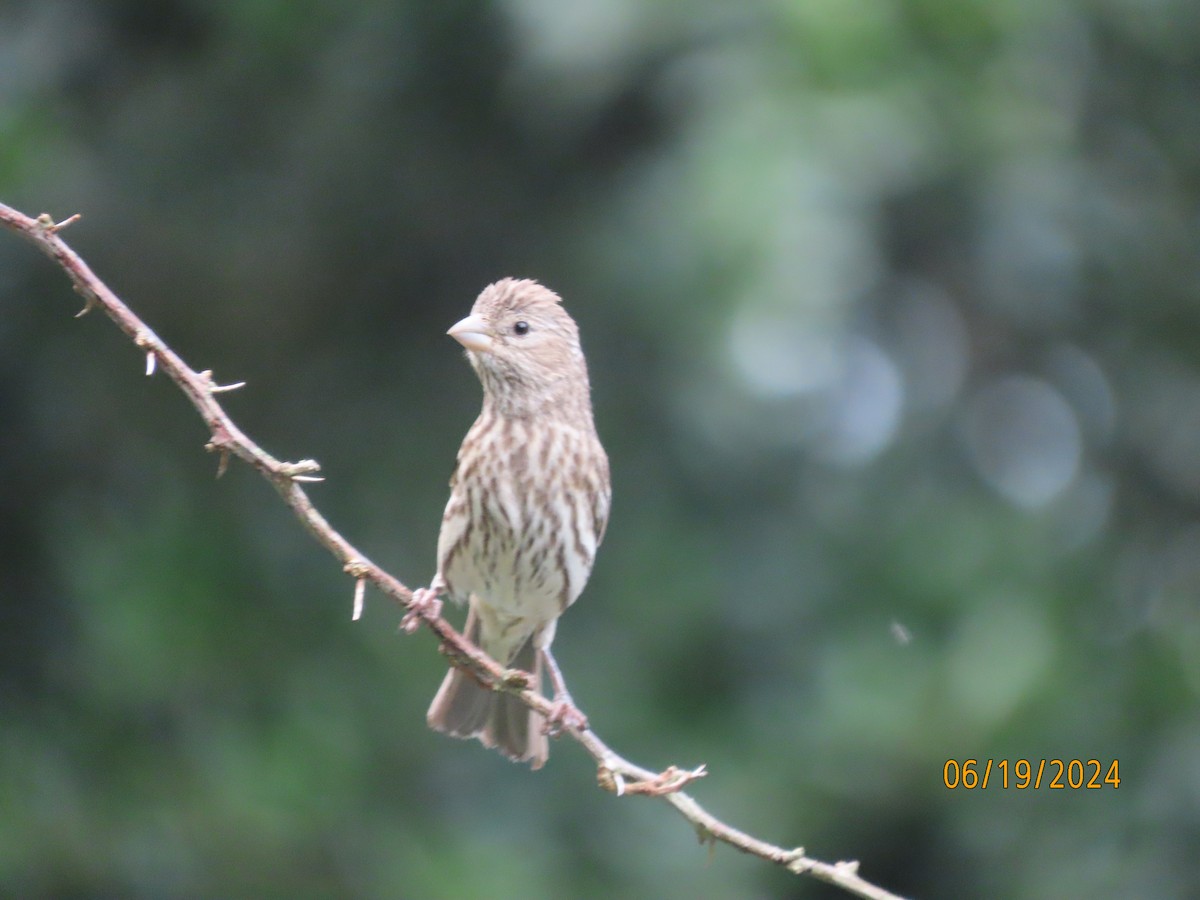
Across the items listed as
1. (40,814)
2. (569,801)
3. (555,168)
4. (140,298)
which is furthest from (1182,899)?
(140,298)

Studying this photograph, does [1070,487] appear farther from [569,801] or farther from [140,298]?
[140,298]

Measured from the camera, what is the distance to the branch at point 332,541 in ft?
7.04

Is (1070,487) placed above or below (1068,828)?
above

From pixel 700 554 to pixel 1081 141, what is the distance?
216 cm

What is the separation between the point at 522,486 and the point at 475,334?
0.41m

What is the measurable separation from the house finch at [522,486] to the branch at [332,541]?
947 mm

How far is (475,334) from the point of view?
336 centimetres

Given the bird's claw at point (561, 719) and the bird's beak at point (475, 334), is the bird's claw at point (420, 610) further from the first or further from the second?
the bird's beak at point (475, 334)

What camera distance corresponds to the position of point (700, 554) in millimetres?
6305

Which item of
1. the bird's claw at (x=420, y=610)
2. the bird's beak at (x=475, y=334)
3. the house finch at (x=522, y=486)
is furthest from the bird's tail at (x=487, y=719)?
the bird's beak at (x=475, y=334)
